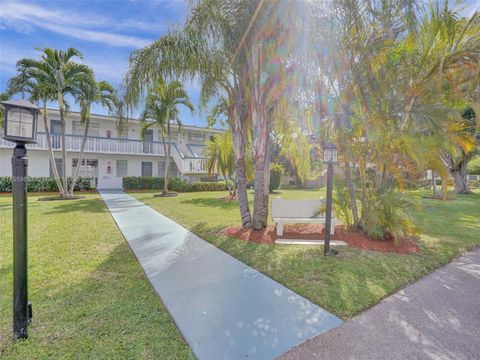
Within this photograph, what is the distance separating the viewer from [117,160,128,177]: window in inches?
832

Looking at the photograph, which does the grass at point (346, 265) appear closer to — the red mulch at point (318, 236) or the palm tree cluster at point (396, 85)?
the red mulch at point (318, 236)

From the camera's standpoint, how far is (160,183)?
21.4 metres

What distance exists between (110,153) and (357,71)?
1897cm

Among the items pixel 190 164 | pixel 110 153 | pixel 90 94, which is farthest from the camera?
pixel 190 164

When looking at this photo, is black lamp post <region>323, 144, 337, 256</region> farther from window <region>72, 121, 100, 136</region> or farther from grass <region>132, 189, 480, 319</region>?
window <region>72, 121, 100, 136</region>

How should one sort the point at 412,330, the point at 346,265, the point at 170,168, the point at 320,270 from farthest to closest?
the point at 170,168, the point at 346,265, the point at 320,270, the point at 412,330

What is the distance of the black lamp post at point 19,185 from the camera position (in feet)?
7.46

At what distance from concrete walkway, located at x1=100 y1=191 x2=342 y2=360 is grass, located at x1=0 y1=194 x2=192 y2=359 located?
0.64 ft

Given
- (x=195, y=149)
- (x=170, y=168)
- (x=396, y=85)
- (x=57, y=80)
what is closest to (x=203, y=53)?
(x=396, y=85)

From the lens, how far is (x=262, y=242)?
5852mm

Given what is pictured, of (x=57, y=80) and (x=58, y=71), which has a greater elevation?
(x=58, y=71)

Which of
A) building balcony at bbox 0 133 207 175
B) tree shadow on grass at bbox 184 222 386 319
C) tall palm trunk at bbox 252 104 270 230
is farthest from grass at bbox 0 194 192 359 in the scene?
building balcony at bbox 0 133 207 175

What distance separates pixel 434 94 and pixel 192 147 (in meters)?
19.6

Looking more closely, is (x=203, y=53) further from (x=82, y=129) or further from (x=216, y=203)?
(x=82, y=129)
